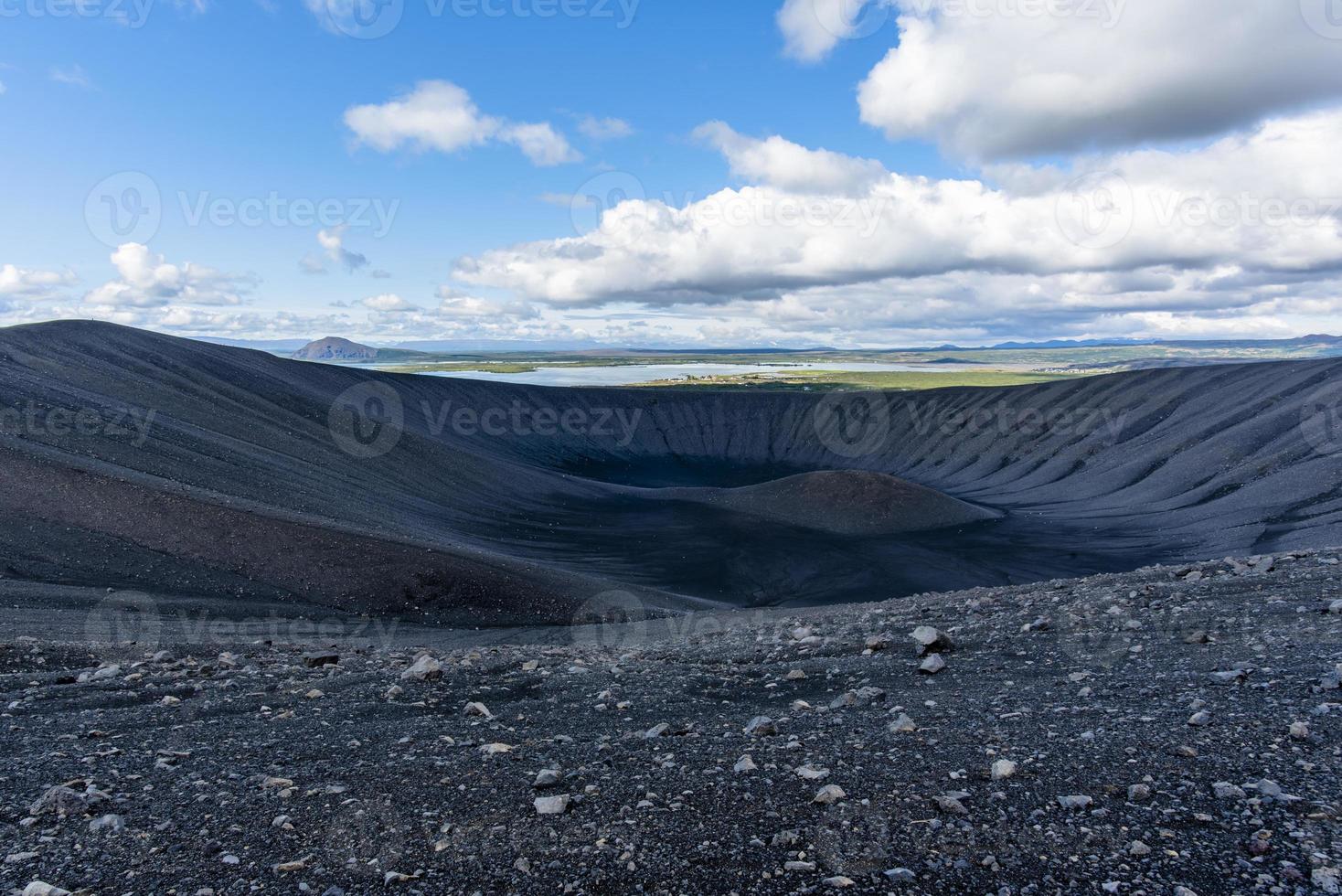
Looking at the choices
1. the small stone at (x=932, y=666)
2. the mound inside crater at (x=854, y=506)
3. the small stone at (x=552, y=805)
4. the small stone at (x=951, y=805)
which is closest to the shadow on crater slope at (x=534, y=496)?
the mound inside crater at (x=854, y=506)

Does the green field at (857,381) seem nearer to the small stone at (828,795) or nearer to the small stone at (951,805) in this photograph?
the small stone at (828,795)

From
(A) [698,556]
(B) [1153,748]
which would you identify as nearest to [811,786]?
(B) [1153,748]

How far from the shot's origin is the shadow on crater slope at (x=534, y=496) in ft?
64.8

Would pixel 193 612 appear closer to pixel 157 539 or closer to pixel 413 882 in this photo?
pixel 157 539

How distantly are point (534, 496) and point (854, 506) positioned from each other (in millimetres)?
18616

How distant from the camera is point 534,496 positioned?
42.4m

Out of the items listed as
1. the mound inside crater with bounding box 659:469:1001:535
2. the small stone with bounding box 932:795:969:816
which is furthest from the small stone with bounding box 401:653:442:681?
the mound inside crater with bounding box 659:469:1001:535

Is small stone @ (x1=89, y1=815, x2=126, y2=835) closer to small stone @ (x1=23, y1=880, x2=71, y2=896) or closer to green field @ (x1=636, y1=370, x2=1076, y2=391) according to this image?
small stone @ (x1=23, y1=880, x2=71, y2=896)

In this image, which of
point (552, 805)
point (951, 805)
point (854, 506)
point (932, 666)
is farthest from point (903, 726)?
point (854, 506)

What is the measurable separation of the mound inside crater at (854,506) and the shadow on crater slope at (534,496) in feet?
0.58

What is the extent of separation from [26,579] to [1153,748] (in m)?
20.6

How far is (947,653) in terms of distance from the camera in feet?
29.9

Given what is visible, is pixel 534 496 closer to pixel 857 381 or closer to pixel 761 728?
pixel 761 728

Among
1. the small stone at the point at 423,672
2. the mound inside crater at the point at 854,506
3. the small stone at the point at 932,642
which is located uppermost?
the small stone at the point at 932,642
